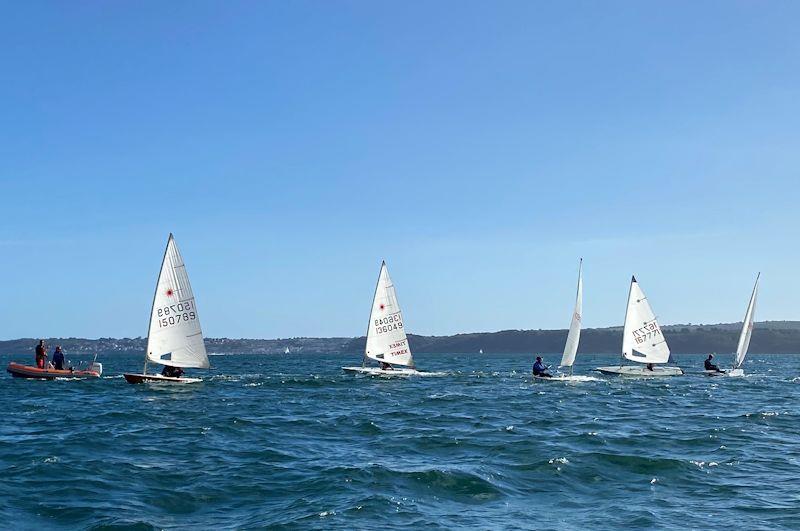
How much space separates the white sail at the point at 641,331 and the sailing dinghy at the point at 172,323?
34129mm

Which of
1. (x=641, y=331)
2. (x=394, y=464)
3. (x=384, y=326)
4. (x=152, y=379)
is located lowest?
(x=394, y=464)

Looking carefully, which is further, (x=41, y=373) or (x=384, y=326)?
(x=384, y=326)

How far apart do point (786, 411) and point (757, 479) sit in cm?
1938

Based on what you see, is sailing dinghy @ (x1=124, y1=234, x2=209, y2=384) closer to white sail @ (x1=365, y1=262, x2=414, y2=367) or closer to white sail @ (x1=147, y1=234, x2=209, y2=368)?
white sail @ (x1=147, y1=234, x2=209, y2=368)

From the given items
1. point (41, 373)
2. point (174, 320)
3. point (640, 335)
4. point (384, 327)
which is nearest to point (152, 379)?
point (174, 320)

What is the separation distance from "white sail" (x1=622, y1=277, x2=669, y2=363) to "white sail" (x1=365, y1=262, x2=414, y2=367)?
18.1 m

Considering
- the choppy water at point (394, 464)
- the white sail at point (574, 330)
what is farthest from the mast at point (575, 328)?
the choppy water at point (394, 464)

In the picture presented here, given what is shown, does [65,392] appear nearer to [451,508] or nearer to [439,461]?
[439,461]

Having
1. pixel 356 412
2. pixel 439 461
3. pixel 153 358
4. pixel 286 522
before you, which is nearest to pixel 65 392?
pixel 153 358

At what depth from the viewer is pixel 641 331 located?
61406mm

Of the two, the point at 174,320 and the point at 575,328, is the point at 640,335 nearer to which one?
the point at 575,328

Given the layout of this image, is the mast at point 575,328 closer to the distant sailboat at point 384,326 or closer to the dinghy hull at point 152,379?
the distant sailboat at point 384,326

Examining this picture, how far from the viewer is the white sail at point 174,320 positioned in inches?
1783

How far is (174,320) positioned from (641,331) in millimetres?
36935
